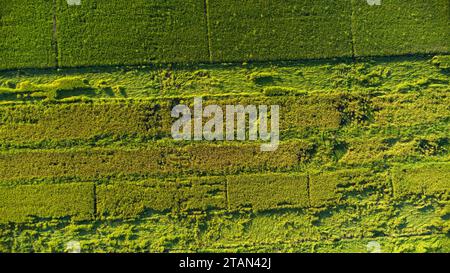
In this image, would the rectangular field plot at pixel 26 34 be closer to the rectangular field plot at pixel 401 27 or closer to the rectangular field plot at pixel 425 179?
the rectangular field plot at pixel 401 27

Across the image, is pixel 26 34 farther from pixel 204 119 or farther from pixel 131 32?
pixel 204 119

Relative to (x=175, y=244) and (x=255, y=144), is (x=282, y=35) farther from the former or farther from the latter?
(x=175, y=244)

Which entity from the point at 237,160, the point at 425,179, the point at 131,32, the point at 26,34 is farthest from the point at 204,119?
the point at 425,179

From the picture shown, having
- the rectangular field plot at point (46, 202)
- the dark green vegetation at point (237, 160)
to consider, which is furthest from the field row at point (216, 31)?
the rectangular field plot at point (46, 202)

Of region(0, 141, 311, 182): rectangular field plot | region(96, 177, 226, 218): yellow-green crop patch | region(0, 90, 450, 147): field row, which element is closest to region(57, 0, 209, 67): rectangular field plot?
region(0, 90, 450, 147): field row

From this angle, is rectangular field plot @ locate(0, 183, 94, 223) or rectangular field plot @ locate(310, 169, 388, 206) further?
rectangular field plot @ locate(310, 169, 388, 206)

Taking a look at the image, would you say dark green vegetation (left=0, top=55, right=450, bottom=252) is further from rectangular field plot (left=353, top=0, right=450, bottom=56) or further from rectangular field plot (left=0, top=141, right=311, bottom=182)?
rectangular field plot (left=353, top=0, right=450, bottom=56)
